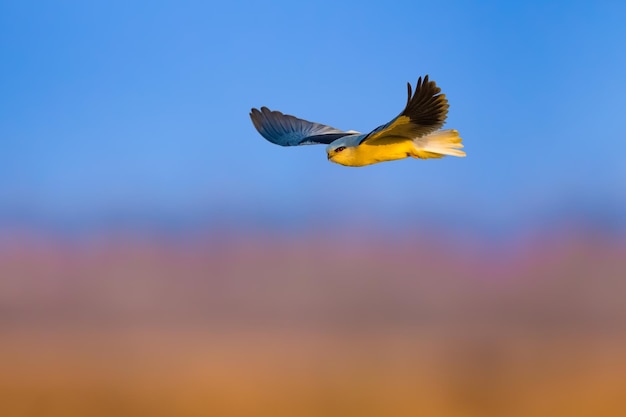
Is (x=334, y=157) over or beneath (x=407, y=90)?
beneath

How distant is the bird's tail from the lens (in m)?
9.52

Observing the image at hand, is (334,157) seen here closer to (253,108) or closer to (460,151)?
(460,151)

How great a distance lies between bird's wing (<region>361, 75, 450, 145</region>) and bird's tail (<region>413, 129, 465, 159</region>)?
0.28 m

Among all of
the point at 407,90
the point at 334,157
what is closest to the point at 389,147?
the point at 334,157

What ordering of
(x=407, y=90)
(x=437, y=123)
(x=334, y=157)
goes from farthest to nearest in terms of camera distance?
(x=334, y=157) → (x=437, y=123) → (x=407, y=90)

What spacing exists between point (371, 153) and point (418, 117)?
3.04 ft

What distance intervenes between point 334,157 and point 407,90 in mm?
1536

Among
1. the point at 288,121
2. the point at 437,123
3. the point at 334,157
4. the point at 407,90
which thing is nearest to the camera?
the point at 407,90

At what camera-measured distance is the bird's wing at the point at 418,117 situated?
8305 millimetres

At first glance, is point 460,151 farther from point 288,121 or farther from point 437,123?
point 288,121

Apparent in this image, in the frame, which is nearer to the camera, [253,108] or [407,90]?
[407,90]

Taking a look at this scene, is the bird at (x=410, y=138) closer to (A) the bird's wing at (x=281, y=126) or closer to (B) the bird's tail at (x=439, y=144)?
(B) the bird's tail at (x=439, y=144)

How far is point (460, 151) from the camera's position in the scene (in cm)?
979

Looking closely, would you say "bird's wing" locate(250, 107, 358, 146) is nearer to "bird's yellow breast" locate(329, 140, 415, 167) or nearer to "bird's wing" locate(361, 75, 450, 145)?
"bird's yellow breast" locate(329, 140, 415, 167)
